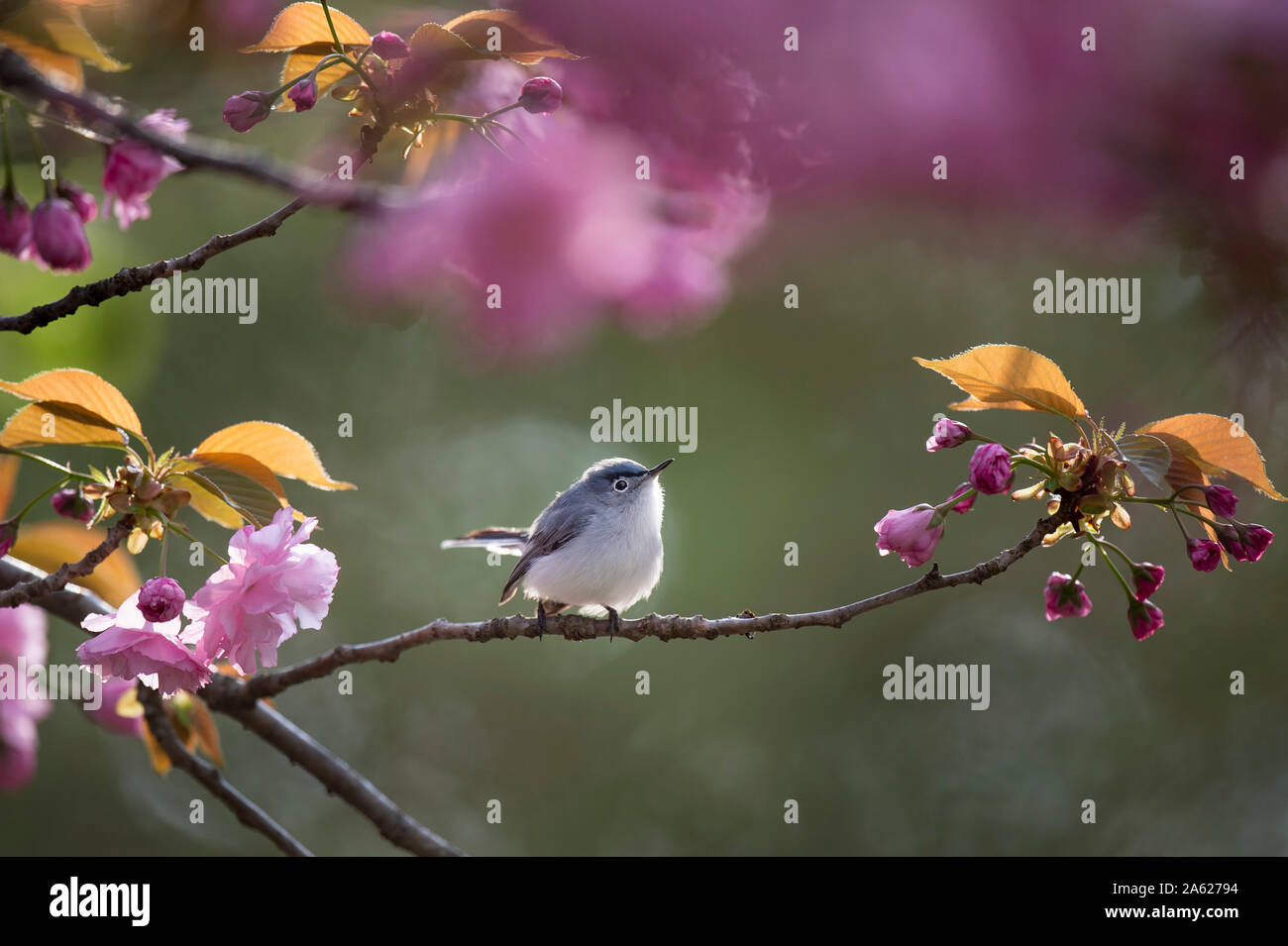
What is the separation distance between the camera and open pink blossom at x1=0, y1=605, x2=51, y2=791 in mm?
2166

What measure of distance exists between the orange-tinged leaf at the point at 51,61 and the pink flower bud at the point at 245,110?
18 centimetres

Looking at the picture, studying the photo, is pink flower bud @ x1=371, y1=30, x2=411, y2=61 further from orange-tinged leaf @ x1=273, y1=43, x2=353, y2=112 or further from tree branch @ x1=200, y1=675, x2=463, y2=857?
tree branch @ x1=200, y1=675, x2=463, y2=857

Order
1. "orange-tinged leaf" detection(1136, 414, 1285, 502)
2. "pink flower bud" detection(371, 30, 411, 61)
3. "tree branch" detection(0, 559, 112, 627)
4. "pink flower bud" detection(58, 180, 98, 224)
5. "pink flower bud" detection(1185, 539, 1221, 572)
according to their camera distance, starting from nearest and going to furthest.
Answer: "pink flower bud" detection(371, 30, 411, 61), "orange-tinged leaf" detection(1136, 414, 1285, 502), "pink flower bud" detection(1185, 539, 1221, 572), "pink flower bud" detection(58, 180, 98, 224), "tree branch" detection(0, 559, 112, 627)

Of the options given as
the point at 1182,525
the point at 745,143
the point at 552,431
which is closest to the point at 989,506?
the point at 552,431

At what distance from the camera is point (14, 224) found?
5.11 feet

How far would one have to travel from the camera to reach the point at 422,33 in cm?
104

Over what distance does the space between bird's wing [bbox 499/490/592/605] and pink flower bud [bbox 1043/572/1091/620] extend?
52.1 inches

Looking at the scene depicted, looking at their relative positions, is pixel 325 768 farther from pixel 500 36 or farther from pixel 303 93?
pixel 500 36

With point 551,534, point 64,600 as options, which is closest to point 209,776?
point 64,600

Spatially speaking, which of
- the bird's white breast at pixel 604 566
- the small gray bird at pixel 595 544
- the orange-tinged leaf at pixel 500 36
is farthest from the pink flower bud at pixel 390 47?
the bird's white breast at pixel 604 566

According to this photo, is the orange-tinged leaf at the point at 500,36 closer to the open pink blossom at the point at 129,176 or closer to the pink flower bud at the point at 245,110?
the pink flower bud at the point at 245,110

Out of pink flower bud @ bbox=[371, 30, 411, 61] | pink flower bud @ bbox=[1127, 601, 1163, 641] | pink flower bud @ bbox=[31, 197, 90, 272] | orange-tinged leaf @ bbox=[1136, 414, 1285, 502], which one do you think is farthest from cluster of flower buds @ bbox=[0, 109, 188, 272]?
pink flower bud @ bbox=[1127, 601, 1163, 641]
